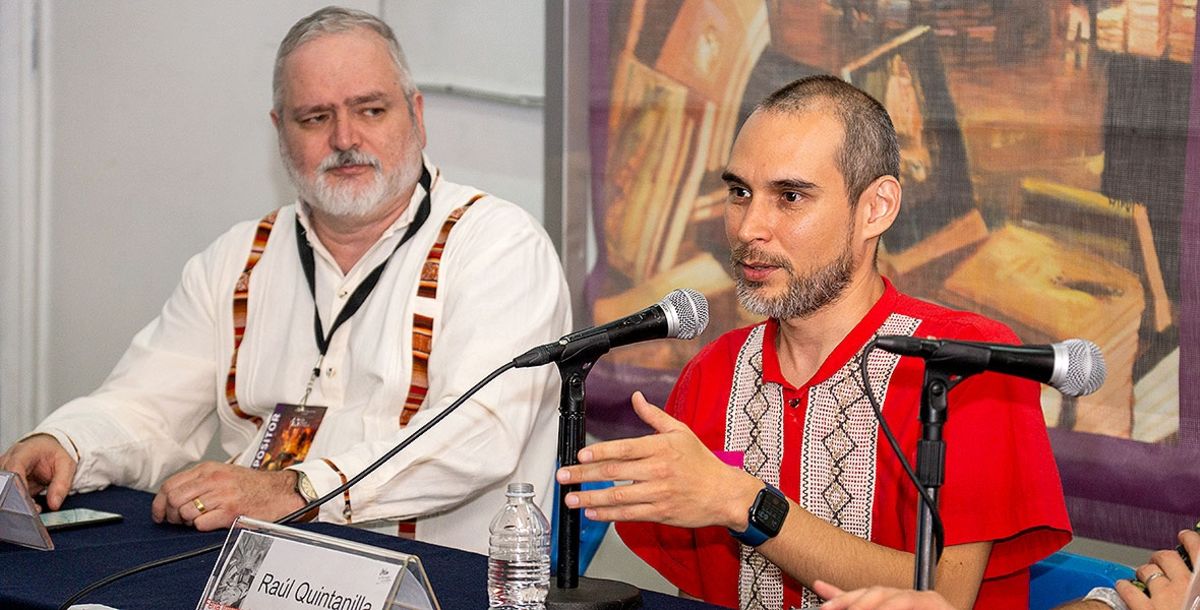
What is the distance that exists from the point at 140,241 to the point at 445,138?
5.06 ft

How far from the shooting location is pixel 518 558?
2029 mm

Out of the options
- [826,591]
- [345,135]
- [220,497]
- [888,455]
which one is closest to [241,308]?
[345,135]

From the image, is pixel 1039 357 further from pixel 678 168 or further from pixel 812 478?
pixel 678 168

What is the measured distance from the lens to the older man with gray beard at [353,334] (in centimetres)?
302

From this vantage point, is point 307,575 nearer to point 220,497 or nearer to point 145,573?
point 145,573

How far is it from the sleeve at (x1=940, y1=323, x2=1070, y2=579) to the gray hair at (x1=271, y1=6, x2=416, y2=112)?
181 cm

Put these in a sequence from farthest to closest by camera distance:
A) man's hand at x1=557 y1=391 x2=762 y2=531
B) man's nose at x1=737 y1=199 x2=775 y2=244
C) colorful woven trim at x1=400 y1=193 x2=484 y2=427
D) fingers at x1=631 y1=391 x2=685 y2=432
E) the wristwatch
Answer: colorful woven trim at x1=400 y1=193 x2=484 y2=427
the wristwatch
man's nose at x1=737 y1=199 x2=775 y2=244
fingers at x1=631 y1=391 x2=685 y2=432
man's hand at x1=557 y1=391 x2=762 y2=531

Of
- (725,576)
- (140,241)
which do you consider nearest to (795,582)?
(725,576)

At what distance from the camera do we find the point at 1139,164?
9.90ft

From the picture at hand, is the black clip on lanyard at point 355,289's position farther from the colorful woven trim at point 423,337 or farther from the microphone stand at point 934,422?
the microphone stand at point 934,422

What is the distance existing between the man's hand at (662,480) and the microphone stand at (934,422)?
1.25 ft

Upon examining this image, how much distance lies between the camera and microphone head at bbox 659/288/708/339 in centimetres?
199

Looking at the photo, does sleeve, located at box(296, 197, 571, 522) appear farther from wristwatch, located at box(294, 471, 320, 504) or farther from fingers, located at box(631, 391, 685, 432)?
fingers, located at box(631, 391, 685, 432)

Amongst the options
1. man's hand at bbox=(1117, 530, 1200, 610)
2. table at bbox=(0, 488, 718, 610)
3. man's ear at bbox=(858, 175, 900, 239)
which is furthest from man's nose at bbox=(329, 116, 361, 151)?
man's hand at bbox=(1117, 530, 1200, 610)
